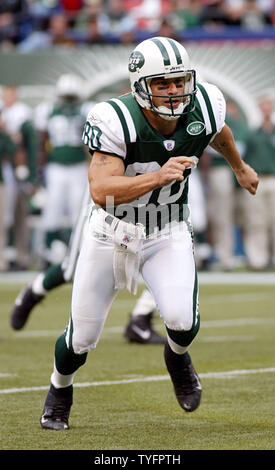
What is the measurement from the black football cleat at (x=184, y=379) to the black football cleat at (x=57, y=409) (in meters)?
0.44

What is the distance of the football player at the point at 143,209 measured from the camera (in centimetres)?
391

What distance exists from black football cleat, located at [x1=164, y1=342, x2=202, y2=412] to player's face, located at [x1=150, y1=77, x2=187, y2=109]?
1.03m

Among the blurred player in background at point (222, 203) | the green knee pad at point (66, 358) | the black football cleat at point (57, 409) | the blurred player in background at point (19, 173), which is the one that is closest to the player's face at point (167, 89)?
the green knee pad at point (66, 358)

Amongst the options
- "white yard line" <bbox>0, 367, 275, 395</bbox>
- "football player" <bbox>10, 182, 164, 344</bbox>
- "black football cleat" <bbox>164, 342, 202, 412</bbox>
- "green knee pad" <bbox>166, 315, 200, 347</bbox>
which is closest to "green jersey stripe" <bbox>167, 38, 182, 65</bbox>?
"green knee pad" <bbox>166, 315, 200, 347</bbox>

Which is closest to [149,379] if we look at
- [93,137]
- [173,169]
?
[93,137]

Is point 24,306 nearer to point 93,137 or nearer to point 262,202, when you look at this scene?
point 93,137

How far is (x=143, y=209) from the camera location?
4113 millimetres

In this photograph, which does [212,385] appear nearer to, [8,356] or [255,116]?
[8,356]

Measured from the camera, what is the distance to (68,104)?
1040cm

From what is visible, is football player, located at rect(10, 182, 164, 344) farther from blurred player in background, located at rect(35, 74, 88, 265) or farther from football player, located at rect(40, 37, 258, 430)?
blurred player in background, located at rect(35, 74, 88, 265)

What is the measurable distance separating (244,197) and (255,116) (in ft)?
3.58

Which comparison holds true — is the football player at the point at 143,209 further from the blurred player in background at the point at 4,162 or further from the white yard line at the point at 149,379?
the blurred player in background at the point at 4,162

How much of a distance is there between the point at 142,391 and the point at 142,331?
5.14 ft

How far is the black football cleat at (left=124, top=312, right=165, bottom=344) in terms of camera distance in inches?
256
